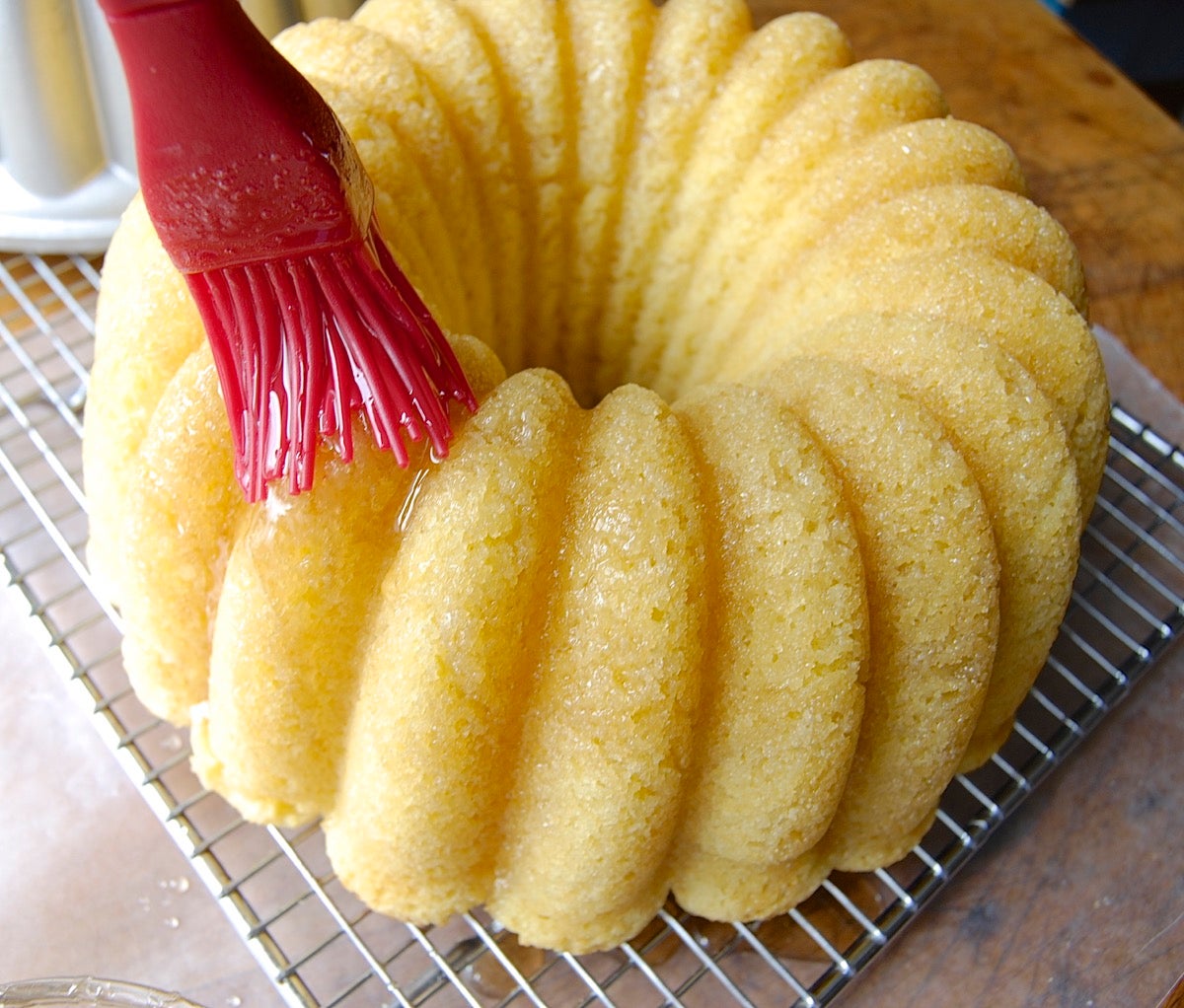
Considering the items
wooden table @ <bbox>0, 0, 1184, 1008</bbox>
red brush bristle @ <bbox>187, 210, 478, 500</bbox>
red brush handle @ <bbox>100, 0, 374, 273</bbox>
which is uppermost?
red brush handle @ <bbox>100, 0, 374, 273</bbox>

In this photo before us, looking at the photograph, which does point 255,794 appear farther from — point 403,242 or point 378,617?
point 403,242

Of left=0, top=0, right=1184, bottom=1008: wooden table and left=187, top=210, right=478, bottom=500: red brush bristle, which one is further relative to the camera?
left=0, top=0, right=1184, bottom=1008: wooden table

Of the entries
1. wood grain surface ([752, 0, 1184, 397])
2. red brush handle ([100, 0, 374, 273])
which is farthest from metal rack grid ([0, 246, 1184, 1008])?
red brush handle ([100, 0, 374, 273])

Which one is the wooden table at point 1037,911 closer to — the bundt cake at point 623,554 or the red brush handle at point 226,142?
the bundt cake at point 623,554

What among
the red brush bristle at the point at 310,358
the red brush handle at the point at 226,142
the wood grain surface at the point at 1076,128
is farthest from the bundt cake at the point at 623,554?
the wood grain surface at the point at 1076,128

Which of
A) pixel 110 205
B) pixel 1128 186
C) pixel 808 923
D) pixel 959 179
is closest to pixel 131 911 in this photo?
pixel 808 923

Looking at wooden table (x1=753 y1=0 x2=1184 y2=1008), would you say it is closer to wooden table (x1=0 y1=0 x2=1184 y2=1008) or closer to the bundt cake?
wooden table (x1=0 y1=0 x2=1184 y2=1008)

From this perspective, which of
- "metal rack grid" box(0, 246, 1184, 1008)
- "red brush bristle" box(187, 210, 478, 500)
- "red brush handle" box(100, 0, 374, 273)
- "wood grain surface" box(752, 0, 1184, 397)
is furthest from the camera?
"wood grain surface" box(752, 0, 1184, 397)
